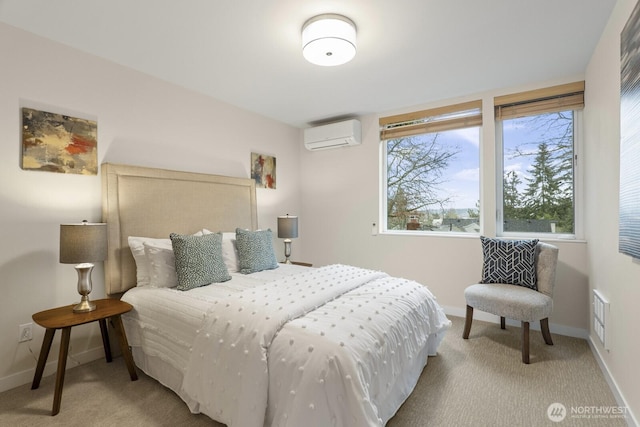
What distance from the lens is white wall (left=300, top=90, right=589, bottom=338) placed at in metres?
2.92

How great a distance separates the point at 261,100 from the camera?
11.6ft

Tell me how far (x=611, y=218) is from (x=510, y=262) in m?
0.89

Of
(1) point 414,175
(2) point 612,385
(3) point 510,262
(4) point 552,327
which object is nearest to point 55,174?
(1) point 414,175

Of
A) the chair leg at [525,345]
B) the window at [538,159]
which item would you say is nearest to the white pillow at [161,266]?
the chair leg at [525,345]

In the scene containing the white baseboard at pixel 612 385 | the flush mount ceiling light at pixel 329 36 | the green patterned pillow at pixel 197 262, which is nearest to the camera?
the white baseboard at pixel 612 385

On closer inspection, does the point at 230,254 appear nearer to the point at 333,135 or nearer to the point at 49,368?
the point at 49,368

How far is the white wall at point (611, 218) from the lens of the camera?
1726mm

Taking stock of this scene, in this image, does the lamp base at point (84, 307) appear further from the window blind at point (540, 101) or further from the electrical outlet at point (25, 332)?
the window blind at point (540, 101)

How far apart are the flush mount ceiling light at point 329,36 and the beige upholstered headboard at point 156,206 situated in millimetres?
1802

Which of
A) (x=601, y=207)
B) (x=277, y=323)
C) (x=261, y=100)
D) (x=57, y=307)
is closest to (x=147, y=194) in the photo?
(x=57, y=307)

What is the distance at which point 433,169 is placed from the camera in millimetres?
3863

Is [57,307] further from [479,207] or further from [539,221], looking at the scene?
[539,221]

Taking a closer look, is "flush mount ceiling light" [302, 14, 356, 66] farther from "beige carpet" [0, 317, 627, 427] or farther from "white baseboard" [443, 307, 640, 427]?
"white baseboard" [443, 307, 640, 427]

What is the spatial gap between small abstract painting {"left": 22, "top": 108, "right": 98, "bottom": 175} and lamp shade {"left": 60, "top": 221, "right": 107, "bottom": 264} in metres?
0.60
